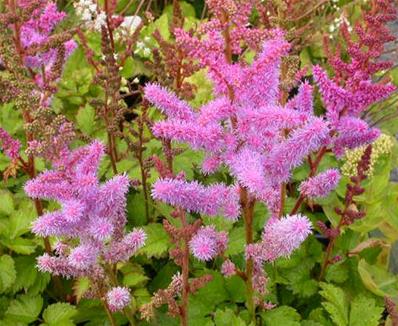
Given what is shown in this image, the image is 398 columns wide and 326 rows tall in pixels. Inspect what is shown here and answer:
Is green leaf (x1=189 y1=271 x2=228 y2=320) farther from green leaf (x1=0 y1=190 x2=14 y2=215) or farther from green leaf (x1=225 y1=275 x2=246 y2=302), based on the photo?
green leaf (x1=0 y1=190 x2=14 y2=215)

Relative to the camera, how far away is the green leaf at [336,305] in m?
1.92

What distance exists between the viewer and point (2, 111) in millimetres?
2650

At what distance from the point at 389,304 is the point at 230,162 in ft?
1.88

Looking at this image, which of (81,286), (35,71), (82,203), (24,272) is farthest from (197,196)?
(35,71)

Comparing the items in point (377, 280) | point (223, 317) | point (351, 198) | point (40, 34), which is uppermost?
point (40, 34)

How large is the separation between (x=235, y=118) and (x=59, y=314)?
3.32 ft

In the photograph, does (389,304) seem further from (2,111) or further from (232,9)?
(2,111)

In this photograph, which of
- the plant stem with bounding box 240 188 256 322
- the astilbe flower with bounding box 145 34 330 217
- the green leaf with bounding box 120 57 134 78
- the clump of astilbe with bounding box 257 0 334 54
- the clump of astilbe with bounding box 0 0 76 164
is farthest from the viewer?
the green leaf with bounding box 120 57 134 78

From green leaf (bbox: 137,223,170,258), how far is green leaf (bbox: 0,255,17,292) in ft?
1.41

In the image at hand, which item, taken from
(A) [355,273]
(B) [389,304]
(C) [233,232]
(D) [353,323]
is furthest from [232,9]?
(A) [355,273]

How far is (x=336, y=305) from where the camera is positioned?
1.99 m

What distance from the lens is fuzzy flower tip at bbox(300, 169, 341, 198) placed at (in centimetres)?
154

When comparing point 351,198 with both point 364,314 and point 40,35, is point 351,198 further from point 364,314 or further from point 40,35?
point 40,35

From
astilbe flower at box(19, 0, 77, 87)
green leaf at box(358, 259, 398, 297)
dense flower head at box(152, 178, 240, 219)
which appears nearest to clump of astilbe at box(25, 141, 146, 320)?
dense flower head at box(152, 178, 240, 219)
